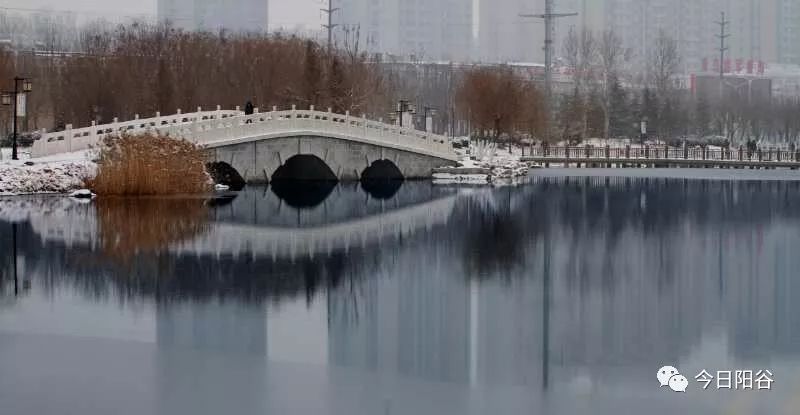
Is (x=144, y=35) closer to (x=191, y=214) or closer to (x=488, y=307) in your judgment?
(x=191, y=214)

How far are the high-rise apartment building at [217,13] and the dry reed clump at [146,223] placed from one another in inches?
2607

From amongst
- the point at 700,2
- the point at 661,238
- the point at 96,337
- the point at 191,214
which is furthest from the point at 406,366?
the point at 700,2

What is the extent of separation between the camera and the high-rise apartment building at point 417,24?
356ft

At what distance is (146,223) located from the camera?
74.5ft

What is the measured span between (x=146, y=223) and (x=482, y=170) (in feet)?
64.5

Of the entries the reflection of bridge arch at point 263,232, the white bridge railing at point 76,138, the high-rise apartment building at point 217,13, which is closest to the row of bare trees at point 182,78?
the white bridge railing at point 76,138

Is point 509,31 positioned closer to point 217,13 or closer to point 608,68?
point 217,13

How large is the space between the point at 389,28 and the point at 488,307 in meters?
96.3

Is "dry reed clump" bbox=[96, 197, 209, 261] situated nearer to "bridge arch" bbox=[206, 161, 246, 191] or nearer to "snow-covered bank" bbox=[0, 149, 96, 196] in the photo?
"snow-covered bank" bbox=[0, 149, 96, 196]

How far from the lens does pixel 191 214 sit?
82.1 feet

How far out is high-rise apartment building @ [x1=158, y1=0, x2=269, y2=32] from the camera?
94000 mm

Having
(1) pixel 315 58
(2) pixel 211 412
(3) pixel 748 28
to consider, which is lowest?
(2) pixel 211 412

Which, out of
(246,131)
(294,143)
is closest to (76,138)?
(246,131)

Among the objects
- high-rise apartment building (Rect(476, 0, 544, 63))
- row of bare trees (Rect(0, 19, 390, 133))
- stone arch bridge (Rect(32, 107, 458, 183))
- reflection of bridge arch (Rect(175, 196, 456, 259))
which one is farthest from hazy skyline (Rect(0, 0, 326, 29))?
reflection of bridge arch (Rect(175, 196, 456, 259))
